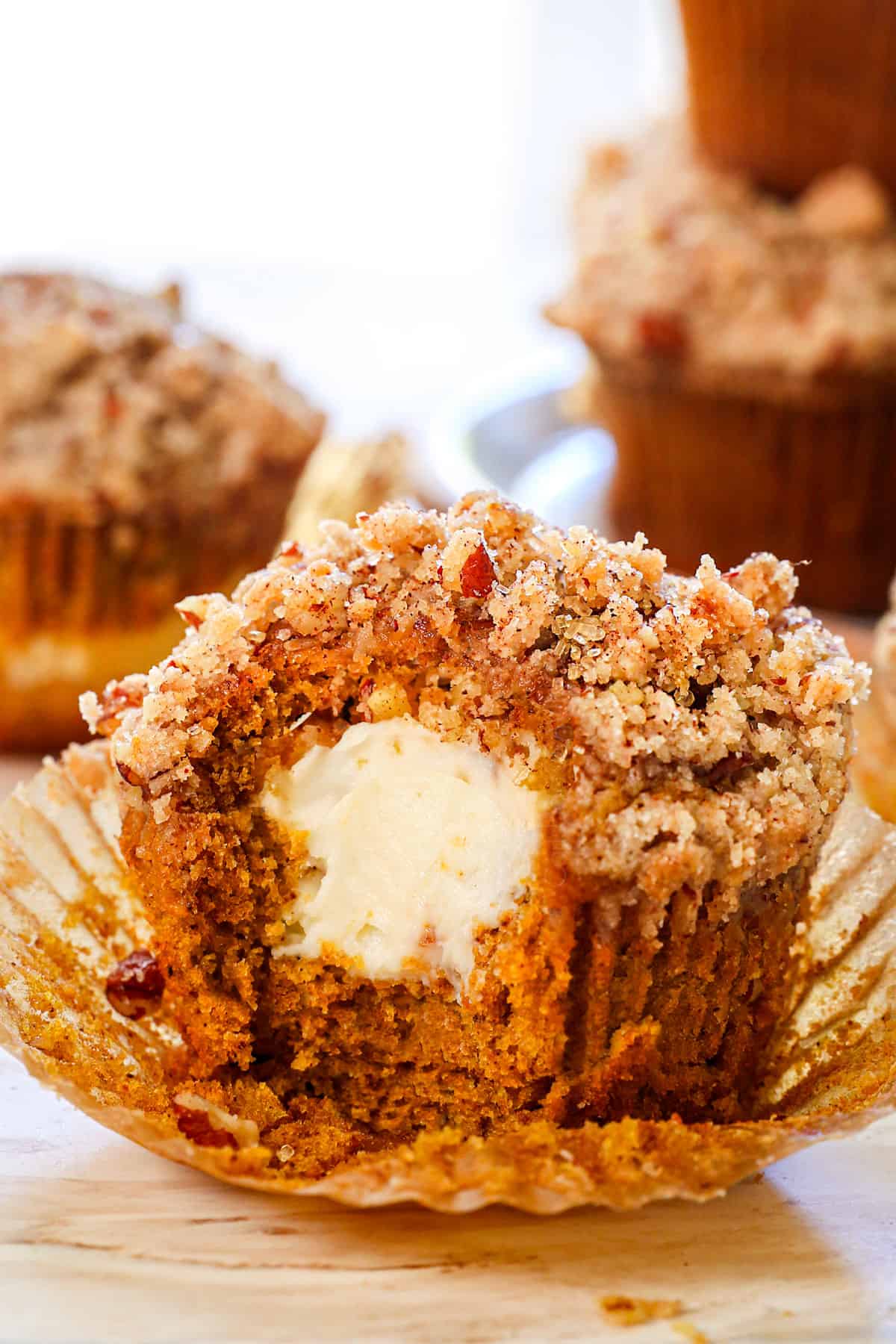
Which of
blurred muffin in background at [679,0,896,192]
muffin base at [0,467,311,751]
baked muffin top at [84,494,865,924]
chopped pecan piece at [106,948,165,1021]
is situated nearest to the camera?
baked muffin top at [84,494,865,924]

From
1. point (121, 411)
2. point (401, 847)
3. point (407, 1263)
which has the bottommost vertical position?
point (407, 1263)

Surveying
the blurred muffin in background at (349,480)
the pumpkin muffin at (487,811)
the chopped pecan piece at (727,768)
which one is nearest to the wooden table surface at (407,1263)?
the pumpkin muffin at (487,811)

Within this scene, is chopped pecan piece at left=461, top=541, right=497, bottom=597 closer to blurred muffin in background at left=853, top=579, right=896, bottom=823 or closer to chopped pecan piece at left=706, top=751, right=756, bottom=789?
chopped pecan piece at left=706, top=751, right=756, bottom=789

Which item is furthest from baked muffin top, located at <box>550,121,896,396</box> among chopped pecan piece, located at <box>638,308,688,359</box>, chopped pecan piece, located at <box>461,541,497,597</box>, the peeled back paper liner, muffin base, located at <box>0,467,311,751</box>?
chopped pecan piece, located at <box>461,541,497,597</box>

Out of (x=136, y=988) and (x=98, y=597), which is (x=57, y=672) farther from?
(x=136, y=988)

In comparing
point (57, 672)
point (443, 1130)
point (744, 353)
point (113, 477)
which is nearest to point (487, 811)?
point (443, 1130)

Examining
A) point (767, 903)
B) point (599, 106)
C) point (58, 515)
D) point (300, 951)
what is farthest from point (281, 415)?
point (599, 106)

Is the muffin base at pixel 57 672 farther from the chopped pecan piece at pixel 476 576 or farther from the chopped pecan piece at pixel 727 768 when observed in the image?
the chopped pecan piece at pixel 727 768
